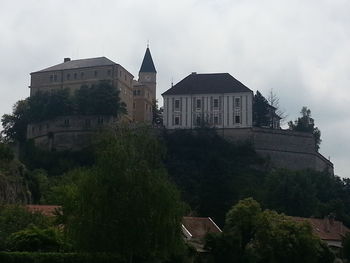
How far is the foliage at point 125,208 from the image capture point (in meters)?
35.7

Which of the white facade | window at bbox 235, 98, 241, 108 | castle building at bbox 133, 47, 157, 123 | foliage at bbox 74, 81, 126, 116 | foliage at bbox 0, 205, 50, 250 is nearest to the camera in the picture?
foliage at bbox 0, 205, 50, 250

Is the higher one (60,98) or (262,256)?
(60,98)

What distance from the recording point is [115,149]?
1460 inches

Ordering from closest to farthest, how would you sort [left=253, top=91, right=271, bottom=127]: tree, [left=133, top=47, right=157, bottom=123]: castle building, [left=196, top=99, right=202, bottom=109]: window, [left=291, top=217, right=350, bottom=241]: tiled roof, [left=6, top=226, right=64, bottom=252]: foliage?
1. [left=6, top=226, right=64, bottom=252]: foliage
2. [left=291, top=217, right=350, bottom=241]: tiled roof
3. [left=196, top=99, right=202, bottom=109]: window
4. [left=253, top=91, right=271, bottom=127]: tree
5. [left=133, top=47, right=157, bottom=123]: castle building

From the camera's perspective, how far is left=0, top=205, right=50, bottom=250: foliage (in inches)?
1535

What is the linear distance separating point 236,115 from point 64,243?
6469 cm

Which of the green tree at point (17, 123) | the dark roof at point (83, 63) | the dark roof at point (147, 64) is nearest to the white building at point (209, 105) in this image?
the dark roof at point (83, 63)

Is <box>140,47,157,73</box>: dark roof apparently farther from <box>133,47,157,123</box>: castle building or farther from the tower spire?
<box>133,47,157,123</box>: castle building

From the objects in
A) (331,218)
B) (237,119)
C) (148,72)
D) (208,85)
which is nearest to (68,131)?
(208,85)

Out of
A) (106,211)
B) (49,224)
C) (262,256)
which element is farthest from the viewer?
(262,256)

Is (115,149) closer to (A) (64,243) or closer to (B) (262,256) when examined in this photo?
(A) (64,243)

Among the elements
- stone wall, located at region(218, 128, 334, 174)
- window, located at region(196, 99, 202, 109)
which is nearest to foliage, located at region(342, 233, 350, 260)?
stone wall, located at region(218, 128, 334, 174)

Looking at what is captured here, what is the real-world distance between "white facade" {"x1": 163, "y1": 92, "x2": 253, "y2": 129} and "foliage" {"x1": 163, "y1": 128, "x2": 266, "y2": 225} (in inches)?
113

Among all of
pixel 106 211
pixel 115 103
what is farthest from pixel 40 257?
pixel 115 103
